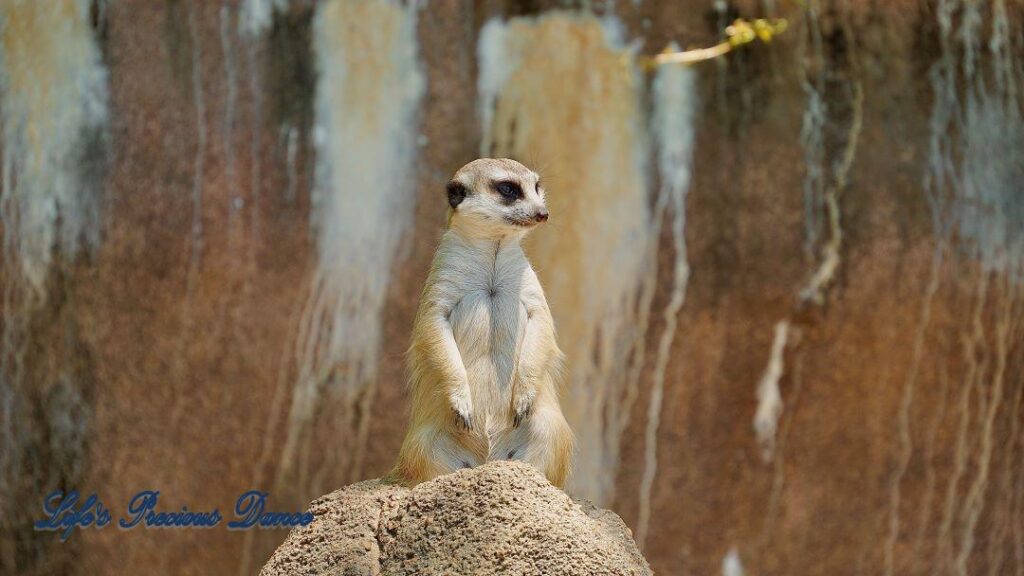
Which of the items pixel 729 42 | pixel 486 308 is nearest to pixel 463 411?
pixel 486 308

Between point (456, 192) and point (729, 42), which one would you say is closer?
point (456, 192)

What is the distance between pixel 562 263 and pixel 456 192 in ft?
8.49

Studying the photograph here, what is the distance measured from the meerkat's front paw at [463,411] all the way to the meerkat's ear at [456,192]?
28.5 inches

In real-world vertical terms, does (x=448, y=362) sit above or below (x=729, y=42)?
below

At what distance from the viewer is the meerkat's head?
4.09 metres

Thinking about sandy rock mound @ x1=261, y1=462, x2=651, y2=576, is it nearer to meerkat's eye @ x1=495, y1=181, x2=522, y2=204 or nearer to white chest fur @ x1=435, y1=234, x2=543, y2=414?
white chest fur @ x1=435, y1=234, x2=543, y2=414

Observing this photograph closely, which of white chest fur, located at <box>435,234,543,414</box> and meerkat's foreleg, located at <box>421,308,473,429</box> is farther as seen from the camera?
white chest fur, located at <box>435,234,543,414</box>

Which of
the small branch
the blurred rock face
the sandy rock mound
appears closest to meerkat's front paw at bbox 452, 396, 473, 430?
the sandy rock mound

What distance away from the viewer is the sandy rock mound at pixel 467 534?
3186 millimetres

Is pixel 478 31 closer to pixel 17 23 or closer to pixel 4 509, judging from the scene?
pixel 17 23

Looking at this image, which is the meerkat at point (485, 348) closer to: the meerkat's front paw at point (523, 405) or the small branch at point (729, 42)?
the meerkat's front paw at point (523, 405)

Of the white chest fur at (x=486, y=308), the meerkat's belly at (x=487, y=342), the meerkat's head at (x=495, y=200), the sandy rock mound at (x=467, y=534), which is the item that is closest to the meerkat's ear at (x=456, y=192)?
the meerkat's head at (x=495, y=200)

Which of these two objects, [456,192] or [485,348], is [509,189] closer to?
[456,192]

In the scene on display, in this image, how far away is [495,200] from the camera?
4.14 meters
